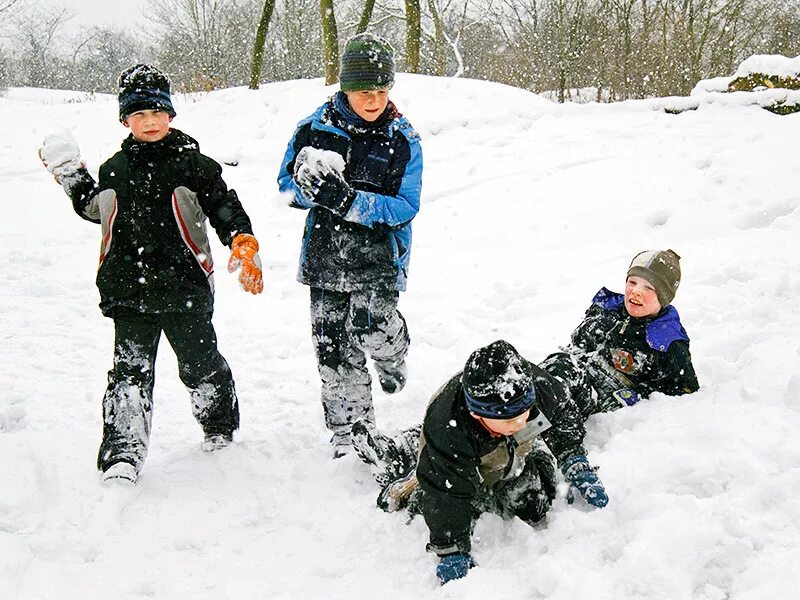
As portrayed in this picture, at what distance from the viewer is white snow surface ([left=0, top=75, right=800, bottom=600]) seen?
7.88 feet

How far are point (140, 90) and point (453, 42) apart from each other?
27.7 m

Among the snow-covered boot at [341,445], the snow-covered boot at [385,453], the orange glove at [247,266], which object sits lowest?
the snow-covered boot at [341,445]

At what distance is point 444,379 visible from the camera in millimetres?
4402

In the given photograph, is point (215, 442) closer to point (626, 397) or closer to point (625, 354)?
point (626, 397)

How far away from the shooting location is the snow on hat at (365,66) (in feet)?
9.69

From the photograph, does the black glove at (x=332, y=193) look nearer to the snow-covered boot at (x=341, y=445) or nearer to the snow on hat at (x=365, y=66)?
the snow on hat at (x=365, y=66)

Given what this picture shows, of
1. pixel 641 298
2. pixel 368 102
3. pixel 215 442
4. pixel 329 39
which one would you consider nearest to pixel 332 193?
pixel 368 102

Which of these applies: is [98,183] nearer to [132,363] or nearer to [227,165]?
[132,363]

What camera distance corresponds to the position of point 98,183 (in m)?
3.10

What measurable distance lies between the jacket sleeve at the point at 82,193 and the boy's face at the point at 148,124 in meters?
0.37

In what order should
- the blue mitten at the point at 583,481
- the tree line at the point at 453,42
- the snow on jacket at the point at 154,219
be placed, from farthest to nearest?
the tree line at the point at 453,42 → the snow on jacket at the point at 154,219 → the blue mitten at the point at 583,481

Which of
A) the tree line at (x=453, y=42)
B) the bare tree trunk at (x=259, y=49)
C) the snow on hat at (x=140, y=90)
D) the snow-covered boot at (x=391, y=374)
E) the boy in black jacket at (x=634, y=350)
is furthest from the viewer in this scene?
the tree line at (x=453, y=42)

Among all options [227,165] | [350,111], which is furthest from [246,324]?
[227,165]

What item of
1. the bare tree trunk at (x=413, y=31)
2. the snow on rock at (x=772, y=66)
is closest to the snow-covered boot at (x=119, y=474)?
the snow on rock at (x=772, y=66)
